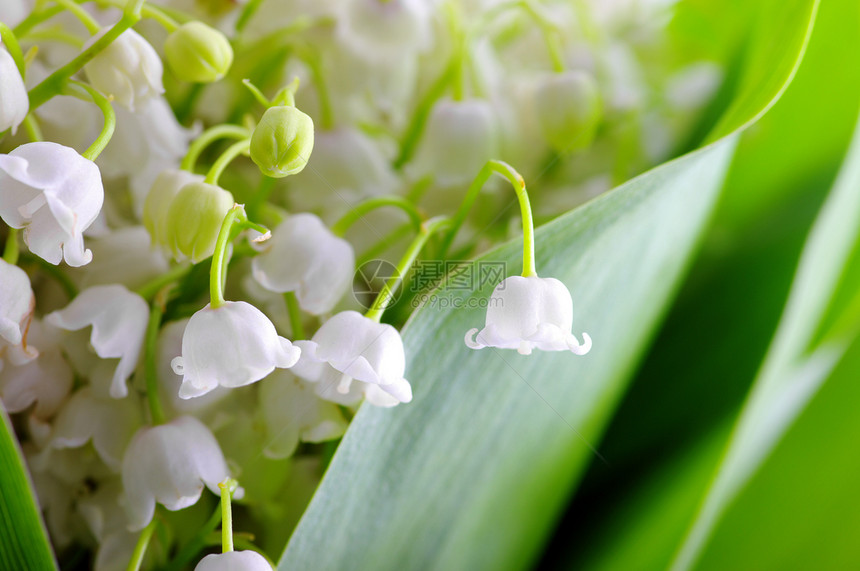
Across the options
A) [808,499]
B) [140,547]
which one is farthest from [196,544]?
[808,499]

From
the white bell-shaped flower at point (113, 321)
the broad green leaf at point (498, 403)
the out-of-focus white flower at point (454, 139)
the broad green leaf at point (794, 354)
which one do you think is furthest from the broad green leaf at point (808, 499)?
the white bell-shaped flower at point (113, 321)

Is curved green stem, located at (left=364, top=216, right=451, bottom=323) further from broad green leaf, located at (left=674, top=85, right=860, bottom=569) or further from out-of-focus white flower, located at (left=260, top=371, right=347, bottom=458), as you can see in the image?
broad green leaf, located at (left=674, top=85, right=860, bottom=569)

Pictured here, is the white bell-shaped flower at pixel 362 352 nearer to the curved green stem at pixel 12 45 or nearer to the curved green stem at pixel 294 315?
the curved green stem at pixel 294 315

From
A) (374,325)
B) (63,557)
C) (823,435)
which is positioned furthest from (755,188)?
(63,557)

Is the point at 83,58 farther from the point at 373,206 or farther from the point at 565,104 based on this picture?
the point at 565,104

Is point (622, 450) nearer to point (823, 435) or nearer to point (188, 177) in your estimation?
point (823, 435)

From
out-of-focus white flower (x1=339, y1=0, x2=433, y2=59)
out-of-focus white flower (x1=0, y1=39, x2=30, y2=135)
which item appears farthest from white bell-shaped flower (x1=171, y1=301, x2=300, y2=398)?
out-of-focus white flower (x1=339, y1=0, x2=433, y2=59)
